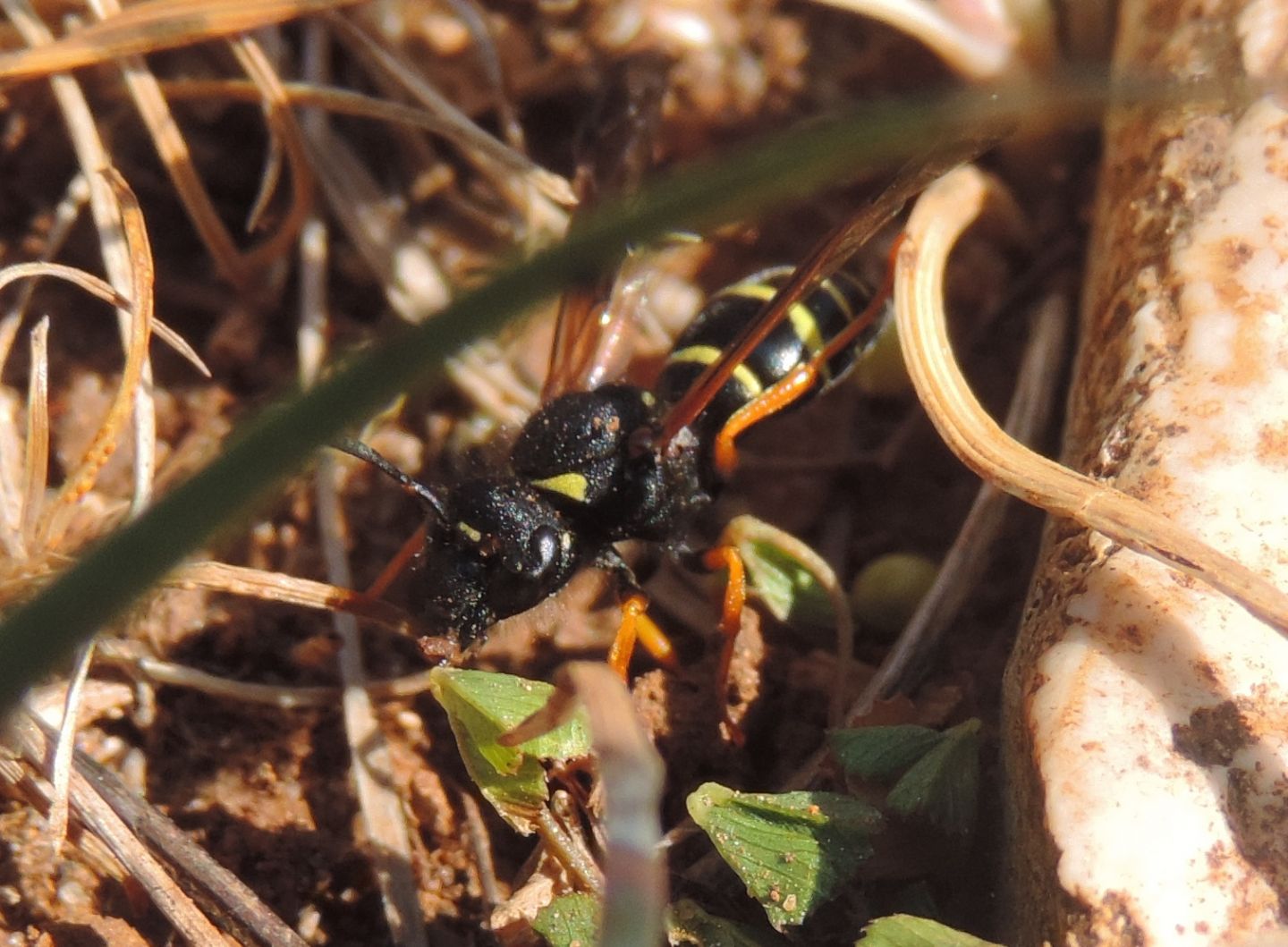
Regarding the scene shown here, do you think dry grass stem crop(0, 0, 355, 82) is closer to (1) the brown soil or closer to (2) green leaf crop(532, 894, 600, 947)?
(1) the brown soil

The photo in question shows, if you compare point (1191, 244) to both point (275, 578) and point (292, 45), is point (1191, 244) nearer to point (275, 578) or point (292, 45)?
point (275, 578)

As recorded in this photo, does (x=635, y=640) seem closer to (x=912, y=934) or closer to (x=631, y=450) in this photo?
(x=631, y=450)

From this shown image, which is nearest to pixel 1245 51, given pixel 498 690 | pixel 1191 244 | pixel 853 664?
pixel 1191 244

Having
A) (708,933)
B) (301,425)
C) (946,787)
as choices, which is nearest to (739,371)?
(946,787)

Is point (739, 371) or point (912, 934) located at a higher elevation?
point (739, 371)

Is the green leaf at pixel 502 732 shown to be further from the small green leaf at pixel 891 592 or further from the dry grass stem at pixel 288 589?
the small green leaf at pixel 891 592

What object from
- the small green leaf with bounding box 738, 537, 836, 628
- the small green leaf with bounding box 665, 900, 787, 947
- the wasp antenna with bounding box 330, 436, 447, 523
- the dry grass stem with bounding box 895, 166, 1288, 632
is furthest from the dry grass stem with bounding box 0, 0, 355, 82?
the small green leaf with bounding box 665, 900, 787, 947
